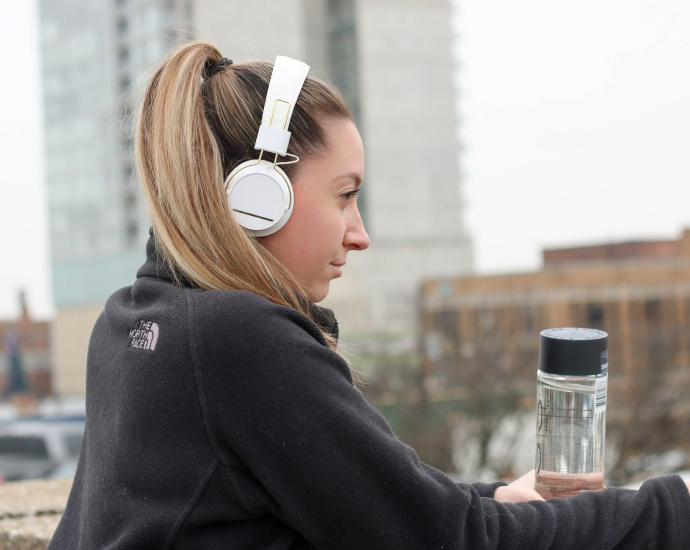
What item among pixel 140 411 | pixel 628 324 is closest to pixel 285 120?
pixel 140 411

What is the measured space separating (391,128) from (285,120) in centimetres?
6029

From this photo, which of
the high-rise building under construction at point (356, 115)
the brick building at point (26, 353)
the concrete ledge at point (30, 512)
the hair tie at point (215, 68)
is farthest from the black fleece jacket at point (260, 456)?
the brick building at point (26, 353)

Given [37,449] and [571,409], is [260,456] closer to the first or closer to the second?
[571,409]

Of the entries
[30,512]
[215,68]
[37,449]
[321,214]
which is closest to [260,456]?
[321,214]

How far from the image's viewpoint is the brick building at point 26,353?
57.8 m

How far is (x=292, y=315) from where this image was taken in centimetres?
124

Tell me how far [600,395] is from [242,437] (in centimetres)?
61

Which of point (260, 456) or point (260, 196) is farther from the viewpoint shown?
point (260, 196)

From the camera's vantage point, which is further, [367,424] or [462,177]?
[462,177]

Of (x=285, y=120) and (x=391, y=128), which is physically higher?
(x=391, y=128)

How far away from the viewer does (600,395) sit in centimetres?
143

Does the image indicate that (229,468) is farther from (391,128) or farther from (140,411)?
(391,128)

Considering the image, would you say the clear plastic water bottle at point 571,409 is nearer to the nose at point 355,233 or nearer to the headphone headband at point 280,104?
the nose at point 355,233

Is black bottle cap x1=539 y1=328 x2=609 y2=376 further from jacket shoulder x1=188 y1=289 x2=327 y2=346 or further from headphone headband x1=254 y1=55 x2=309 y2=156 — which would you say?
headphone headband x1=254 y1=55 x2=309 y2=156
